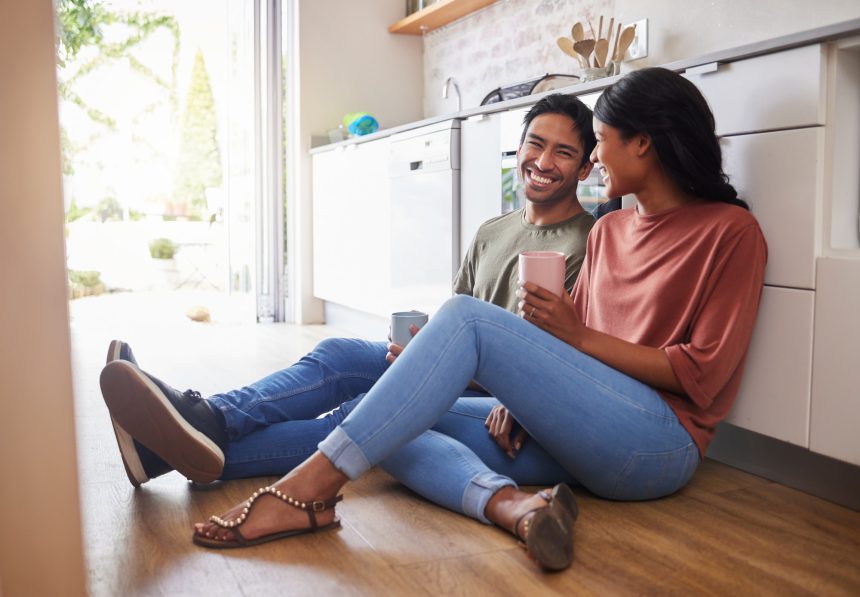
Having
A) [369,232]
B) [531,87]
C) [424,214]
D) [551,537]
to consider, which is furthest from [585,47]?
[551,537]

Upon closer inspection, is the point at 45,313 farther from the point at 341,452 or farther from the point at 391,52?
the point at 391,52

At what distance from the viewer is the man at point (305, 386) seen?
1688 mm

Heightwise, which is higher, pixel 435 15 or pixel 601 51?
pixel 435 15

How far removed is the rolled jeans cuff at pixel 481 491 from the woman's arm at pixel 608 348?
→ 29 cm

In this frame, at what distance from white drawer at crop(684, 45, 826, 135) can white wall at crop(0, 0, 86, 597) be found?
156cm

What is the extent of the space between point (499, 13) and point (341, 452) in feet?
10.7

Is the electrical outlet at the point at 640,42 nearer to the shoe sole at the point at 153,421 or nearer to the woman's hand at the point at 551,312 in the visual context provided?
the woman's hand at the point at 551,312

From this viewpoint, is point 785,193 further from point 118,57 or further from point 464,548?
point 118,57

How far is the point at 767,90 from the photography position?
1.82m

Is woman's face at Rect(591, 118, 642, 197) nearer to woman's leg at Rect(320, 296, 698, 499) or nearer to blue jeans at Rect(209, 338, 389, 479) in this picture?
woman's leg at Rect(320, 296, 698, 499)

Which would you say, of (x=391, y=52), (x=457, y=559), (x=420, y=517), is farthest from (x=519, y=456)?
(x=391, y=52)

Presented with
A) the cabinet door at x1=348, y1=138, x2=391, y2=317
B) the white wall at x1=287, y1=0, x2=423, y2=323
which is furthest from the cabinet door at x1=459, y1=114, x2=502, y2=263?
the white wall at x1=287, y1=0, x2=423, y2=323

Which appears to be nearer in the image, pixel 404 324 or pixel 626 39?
pixel 404 324

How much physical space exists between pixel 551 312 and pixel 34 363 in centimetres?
108
